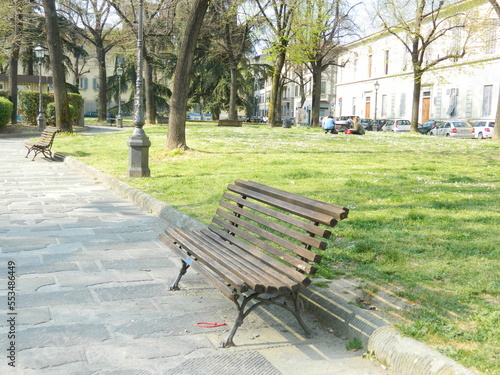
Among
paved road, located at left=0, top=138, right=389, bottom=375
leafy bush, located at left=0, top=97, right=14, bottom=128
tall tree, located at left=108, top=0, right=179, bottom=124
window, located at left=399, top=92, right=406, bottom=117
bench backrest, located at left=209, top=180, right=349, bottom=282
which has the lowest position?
paved road, located at left=0, top=138, right=389, bottom=375

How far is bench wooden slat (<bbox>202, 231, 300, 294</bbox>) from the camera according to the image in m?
3.77

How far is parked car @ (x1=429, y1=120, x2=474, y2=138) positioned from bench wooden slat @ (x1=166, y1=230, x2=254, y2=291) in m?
36.0

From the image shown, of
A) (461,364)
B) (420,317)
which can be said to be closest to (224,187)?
(420,317)

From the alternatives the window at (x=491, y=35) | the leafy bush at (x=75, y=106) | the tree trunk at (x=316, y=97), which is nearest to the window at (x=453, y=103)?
the window at (x=491, y=35)

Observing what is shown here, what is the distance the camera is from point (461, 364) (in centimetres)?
316

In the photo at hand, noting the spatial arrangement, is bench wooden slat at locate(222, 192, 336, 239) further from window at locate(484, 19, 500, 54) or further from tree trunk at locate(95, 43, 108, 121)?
tree trunk at locate(95, 43, 108, 121)

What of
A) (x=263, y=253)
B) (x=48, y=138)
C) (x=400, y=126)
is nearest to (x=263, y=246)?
(x=263, y=253)

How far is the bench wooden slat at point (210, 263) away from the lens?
12.3 ft

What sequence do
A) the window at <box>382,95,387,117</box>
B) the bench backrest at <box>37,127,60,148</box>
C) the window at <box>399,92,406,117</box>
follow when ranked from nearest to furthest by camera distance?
the bench backrest at <box>37,127,60,148</box>
the window at <box>399,92,406,117</box>
the window at <box>382,95,387,117</box>

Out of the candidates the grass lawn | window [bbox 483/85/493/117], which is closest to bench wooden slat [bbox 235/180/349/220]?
the grass lawn

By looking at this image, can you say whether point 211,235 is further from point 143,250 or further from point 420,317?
point 420,317

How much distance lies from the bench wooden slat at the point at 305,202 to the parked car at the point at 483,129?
112 ft

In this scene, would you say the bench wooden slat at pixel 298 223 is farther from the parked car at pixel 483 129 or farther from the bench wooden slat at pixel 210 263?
the parked car at pixel 483 129

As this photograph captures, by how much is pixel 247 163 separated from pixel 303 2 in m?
20.5
